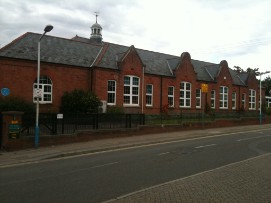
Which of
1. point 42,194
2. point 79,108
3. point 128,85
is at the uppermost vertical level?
point 128,85

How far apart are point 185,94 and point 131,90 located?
932 cm

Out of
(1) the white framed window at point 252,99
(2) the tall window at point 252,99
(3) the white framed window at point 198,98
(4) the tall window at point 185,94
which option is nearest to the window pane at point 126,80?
(4) the tall window at point 185,94

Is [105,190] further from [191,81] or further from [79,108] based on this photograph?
[191,81]

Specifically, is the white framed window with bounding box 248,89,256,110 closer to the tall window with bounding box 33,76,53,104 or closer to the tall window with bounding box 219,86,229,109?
the tall window with bounding box 219,86,229,109

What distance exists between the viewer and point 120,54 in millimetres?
35125

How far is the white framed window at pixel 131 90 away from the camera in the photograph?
34.1 meters

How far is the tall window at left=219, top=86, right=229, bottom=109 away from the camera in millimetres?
46938

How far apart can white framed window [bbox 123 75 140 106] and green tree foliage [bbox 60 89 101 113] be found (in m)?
5.30

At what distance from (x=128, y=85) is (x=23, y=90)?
35.5 feet

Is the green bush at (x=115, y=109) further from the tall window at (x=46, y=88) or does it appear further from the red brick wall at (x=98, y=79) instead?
the tall window at (x=46, y=88)

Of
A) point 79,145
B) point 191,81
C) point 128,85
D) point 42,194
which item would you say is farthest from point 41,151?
point 191,81

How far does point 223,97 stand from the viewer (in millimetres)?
47312

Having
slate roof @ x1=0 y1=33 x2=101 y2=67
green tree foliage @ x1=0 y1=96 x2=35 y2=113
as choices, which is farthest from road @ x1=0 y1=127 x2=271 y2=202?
slate roof @ x1=0 y1=33 x2=101 y2=67

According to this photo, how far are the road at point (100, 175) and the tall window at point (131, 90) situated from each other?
19.0 m
